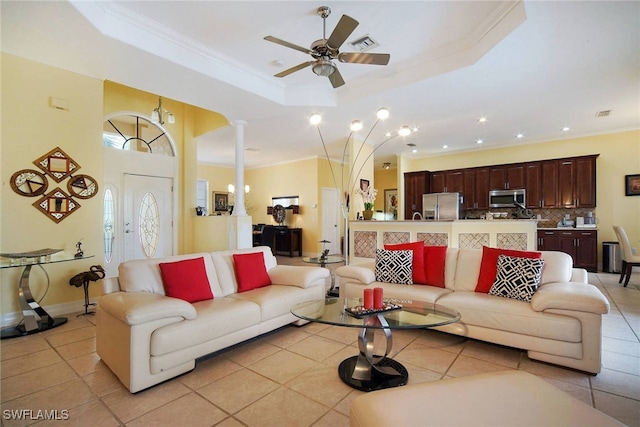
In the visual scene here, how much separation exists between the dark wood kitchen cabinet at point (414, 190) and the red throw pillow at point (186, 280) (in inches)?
254

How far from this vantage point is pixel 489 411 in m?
1.12

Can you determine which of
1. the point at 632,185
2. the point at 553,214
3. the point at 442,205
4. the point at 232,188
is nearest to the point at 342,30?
the point at 442,205

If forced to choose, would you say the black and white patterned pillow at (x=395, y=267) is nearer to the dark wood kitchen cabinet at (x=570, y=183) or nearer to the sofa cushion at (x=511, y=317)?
the sofa cushion at (x=511, y=317)

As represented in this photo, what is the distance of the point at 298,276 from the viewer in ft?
10.7

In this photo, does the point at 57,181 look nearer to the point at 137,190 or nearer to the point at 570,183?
the point at 137,190

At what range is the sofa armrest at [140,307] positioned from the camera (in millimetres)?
1998

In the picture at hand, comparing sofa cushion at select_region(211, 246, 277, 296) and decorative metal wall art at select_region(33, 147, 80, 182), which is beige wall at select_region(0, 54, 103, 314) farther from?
sofa cushion at select_region(211, 246, 277, 296)

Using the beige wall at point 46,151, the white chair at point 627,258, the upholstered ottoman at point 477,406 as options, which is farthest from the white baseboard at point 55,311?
the white chair at point 627,258

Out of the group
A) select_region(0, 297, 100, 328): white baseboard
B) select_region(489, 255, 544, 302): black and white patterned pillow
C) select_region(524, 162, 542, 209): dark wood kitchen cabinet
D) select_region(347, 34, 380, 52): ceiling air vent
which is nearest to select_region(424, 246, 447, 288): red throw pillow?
select_region(489, 255, 544, 302): black and white patterned pillow

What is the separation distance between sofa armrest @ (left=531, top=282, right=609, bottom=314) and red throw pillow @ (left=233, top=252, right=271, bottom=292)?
2543 millimetres

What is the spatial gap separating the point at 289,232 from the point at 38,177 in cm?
565

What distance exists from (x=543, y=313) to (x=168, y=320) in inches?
112

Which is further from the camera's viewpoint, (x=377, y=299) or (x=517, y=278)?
(x=517, y=278)

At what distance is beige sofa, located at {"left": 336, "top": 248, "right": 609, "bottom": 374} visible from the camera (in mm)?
2207
